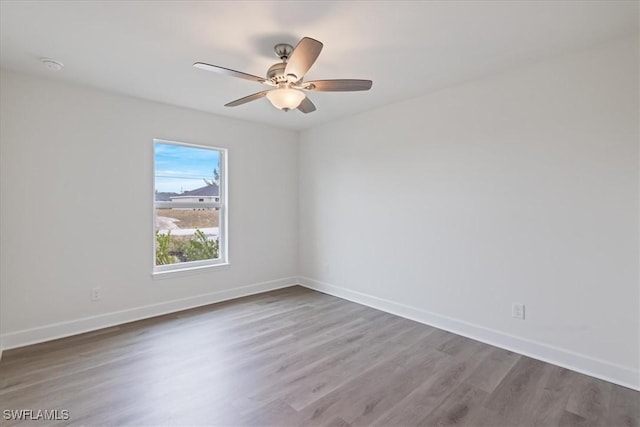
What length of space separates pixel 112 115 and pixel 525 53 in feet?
12.3

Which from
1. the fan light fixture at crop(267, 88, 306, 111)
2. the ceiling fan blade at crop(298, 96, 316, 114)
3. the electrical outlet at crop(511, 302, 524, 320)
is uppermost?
the ceiling fan blade at crop(298, 96, 316, 114)

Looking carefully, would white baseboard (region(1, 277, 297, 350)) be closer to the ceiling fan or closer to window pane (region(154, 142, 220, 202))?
window pane (region(154, 142, 220, 202))

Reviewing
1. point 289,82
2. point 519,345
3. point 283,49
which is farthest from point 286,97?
point 519,345

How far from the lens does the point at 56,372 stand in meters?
2.34

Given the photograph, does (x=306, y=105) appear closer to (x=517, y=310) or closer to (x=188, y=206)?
(x=188, y=206)

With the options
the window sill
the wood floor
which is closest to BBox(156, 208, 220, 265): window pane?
the window sill

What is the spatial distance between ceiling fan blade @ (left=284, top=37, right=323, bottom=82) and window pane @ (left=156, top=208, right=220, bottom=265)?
2.44 metres

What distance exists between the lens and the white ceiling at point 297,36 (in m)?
1.89

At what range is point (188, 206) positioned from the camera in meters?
3.90

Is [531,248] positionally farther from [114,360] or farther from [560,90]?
[114,360]

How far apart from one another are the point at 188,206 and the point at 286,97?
2.24 m

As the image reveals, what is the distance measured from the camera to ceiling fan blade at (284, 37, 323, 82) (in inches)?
69.2

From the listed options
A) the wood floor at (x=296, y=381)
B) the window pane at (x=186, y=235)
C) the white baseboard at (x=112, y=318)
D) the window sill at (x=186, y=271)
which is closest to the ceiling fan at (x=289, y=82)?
the wood floor at (x=296, y=381)

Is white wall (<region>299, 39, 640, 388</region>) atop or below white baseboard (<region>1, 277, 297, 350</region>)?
atop
